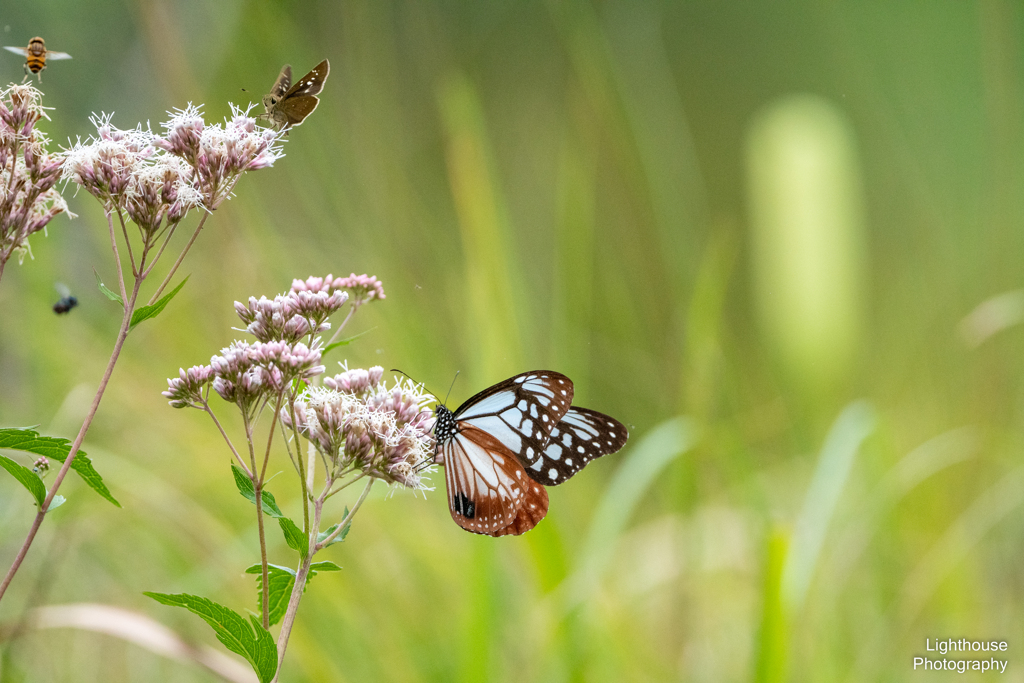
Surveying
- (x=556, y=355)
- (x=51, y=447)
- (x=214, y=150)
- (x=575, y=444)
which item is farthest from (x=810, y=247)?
(x=51, y=447)

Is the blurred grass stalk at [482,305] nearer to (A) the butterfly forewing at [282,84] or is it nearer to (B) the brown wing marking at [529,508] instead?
(B) the brown wing marking at [529,508]

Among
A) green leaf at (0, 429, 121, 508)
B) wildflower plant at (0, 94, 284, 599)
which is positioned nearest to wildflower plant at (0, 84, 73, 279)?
wildflower plant at (0, 94, 284, 599)

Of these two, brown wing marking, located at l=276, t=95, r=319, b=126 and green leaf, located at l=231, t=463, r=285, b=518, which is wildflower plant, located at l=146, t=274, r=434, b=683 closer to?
green leaf, located at l=231, t=463, r=285, b=518

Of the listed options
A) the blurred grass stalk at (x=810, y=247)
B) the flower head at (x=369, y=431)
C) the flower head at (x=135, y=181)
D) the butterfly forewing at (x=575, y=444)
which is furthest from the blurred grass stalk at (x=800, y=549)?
the flower head at (x=135, y=181)

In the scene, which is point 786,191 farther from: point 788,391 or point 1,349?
point 1,349

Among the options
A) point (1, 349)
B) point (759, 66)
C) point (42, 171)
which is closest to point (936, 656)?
point (42, 171)

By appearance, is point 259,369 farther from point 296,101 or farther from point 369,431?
point 296,101
